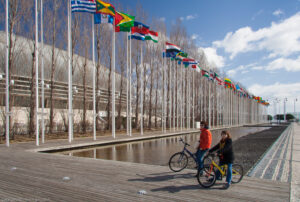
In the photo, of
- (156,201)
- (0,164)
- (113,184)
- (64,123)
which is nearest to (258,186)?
(156,201)

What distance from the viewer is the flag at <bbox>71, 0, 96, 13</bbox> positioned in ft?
50.9

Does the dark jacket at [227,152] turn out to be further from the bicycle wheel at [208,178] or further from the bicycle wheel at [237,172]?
the bicycle wheel at [237,172]

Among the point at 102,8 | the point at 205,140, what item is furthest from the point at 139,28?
the point at 205,140

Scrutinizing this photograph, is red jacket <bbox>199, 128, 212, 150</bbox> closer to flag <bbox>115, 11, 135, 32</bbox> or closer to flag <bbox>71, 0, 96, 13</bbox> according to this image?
flag <bbox>71, 0, 96, 13</bbox>

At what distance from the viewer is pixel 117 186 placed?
19.1ft

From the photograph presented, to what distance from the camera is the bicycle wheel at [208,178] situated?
228 inches

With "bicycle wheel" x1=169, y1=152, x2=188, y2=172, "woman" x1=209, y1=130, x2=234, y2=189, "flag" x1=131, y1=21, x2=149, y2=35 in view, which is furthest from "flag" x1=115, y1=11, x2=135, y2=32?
"woman" x1=209, y1=130, x2=234, y2=189

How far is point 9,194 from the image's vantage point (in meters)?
5.23

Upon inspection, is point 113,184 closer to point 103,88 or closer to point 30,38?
point 30,38

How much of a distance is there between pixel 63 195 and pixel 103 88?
36672mm

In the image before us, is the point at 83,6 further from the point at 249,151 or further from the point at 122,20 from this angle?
the point at 249,151

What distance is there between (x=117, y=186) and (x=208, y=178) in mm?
2160

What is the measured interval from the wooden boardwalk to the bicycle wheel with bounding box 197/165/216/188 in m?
0.13

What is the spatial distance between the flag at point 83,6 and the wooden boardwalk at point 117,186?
1091cm
